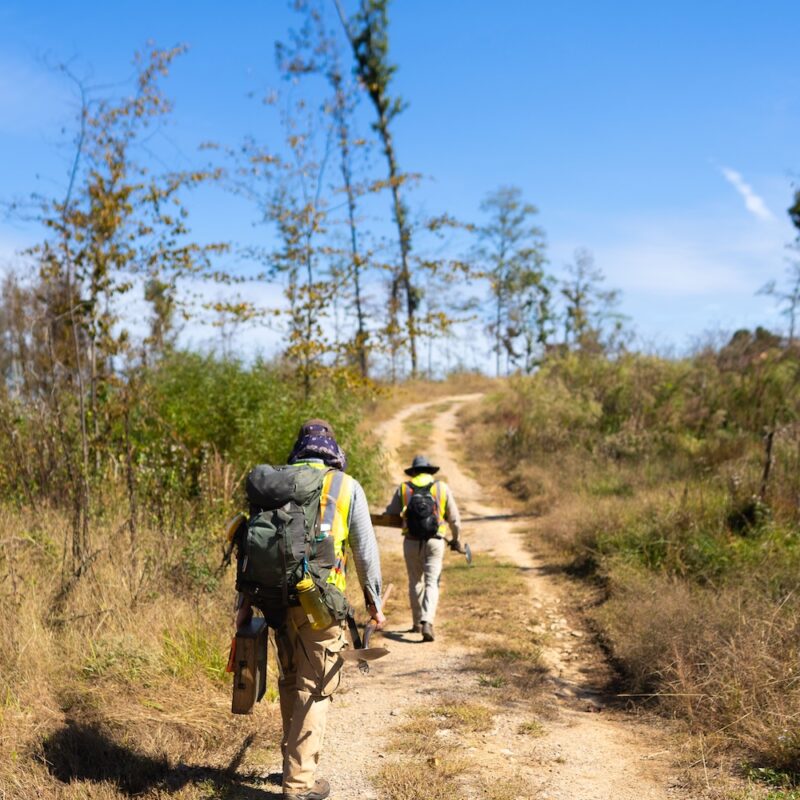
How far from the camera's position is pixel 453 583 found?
9.80 meters

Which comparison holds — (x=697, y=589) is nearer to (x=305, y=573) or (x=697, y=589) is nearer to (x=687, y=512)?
(x=687, y=512)

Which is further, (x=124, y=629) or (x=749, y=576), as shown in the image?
(x=749, y=576)

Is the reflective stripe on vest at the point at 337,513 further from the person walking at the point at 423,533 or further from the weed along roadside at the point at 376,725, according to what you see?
the person walking at the point at 423,533

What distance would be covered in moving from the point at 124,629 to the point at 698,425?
13.8 metres

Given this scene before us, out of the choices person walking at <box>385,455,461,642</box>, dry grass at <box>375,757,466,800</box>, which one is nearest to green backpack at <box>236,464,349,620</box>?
dry grass at <box>375,757,466,800</box>

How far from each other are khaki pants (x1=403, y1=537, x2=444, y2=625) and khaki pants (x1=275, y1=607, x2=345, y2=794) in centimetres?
372

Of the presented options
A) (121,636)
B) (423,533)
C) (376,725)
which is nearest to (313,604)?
(376,725)

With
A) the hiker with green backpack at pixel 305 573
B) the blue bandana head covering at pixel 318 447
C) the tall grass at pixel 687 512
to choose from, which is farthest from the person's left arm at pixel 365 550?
the tall grass at pixel 687 512

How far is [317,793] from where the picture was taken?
14.0ft

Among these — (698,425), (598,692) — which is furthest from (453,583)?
(698,425)

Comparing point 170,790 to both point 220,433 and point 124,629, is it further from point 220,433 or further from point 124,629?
point 220,433

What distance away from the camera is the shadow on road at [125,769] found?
14.1 feet

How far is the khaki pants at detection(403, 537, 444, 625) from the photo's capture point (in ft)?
26.0

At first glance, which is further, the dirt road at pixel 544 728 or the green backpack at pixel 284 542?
the dirt road at pixel 544 728
